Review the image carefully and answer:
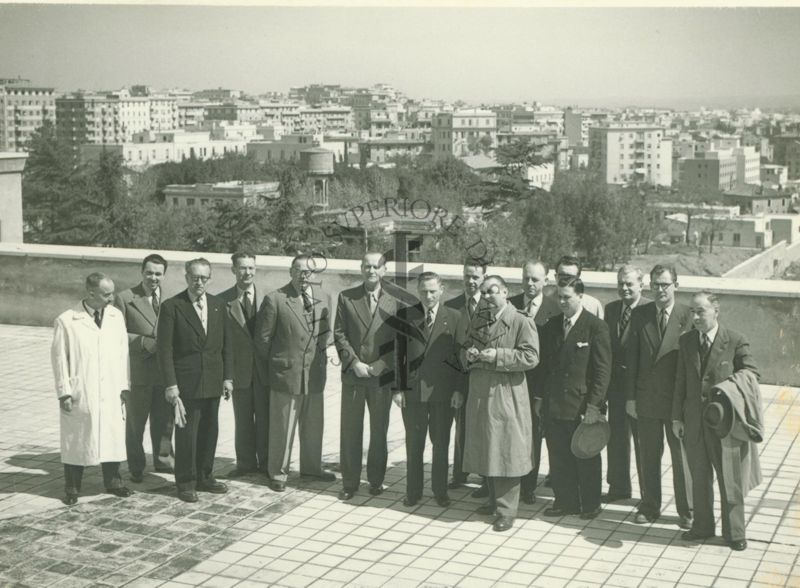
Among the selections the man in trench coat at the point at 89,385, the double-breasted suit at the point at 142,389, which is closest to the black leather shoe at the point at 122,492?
the man in trench coat at the point at 89,385

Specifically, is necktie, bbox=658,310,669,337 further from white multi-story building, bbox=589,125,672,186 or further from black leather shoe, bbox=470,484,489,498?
white multi-story building, bbox=589,125,672,186

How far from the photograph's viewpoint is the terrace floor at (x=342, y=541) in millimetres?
5262

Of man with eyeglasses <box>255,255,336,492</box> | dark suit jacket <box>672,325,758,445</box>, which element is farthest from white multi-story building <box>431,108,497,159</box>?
dark suit jacket <box>672,325,758,445</box>

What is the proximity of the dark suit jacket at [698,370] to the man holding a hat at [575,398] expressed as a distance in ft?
1.41

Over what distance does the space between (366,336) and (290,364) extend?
1.76 feet

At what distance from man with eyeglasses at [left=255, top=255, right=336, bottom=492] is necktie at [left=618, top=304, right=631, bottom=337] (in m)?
1.92

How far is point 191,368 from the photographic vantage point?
21.3 ft

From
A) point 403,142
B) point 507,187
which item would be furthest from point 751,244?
point 403,142

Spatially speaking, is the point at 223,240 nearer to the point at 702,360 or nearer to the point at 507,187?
the point at 507,187

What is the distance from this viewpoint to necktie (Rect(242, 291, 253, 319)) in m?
7.05

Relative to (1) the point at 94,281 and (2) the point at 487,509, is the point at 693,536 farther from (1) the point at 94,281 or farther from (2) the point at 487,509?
(1) the point at 94,281

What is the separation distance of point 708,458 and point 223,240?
5379 centimetres

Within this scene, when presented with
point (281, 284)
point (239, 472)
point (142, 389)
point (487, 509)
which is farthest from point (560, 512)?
point (281, 284)

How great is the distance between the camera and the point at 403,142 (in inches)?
4934
